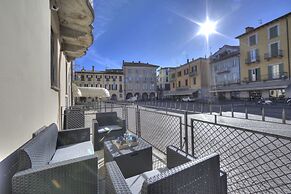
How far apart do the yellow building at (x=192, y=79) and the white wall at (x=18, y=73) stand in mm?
33980

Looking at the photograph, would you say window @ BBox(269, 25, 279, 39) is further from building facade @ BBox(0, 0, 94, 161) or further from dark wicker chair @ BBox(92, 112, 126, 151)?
building facade @ BBox(0, 0, 94, 161)

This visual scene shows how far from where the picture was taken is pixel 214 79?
32.2 meters

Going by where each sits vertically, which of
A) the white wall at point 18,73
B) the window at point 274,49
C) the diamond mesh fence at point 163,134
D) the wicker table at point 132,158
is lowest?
the diamond mesh fence at point 163,134

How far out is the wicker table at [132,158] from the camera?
267 cm

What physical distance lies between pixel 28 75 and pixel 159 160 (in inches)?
125

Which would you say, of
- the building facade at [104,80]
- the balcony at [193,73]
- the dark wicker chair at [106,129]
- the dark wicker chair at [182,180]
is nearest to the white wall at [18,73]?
the dark wicker chair at [182,180]

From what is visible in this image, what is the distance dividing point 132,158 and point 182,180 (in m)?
1.58

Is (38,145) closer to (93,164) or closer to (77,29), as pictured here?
(93,164)

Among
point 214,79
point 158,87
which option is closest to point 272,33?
point 214,79

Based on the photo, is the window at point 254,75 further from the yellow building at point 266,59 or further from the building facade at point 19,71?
the building facade at point 19,71

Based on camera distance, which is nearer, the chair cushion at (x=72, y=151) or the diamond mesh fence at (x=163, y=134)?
the chair cushion at (x=72, y=151)

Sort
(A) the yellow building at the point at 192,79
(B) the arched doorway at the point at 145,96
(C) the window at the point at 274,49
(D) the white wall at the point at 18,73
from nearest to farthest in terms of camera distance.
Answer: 1. (D) the white wall at the point at 18,73
2. (C) the window at the point at 274,49
3. (A) the yellow building at the point at 192,79
4. (B) the arched doorway at the point at 145,96

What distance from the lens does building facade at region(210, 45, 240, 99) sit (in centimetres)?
2717

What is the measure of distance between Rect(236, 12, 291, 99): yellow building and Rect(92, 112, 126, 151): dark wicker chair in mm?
21722
